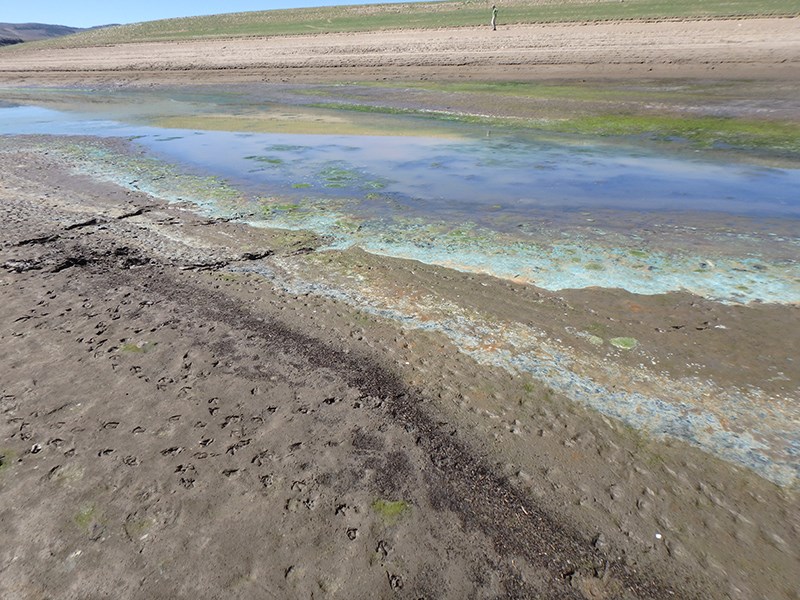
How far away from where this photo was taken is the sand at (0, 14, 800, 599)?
227 cm

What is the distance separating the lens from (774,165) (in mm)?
8789

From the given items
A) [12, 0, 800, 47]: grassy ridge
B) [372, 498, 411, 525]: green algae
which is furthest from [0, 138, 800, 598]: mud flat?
[12, 0, 800, 47]: grassy ridge

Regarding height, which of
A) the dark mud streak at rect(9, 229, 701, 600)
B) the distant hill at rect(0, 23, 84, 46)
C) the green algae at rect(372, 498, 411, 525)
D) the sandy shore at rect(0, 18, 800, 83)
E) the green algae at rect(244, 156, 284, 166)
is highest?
the green algae at rect(372, 498, 411, 525)

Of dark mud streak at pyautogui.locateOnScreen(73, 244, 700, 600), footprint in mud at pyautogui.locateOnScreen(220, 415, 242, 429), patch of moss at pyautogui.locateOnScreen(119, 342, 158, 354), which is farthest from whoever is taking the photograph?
patch of moss at pyautogui.locateOnScreen(119, 342, 158, 354)

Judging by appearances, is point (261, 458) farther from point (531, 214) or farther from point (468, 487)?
point (531, 214)

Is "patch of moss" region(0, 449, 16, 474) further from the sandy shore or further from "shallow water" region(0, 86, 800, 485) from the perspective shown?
the sandy shore

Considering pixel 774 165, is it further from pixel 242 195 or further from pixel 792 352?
pixel 242 195

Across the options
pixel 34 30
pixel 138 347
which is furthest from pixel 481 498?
pixel 34 30

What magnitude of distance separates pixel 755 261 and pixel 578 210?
2.09 m

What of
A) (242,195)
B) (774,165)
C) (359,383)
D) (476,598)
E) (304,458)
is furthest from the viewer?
(774,165)

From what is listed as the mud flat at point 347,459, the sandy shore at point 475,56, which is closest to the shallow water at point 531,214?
the mud flat at point 347,459

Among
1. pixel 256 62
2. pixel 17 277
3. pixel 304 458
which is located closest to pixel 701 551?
pixel 304 458

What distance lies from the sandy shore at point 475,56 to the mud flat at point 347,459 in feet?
59.6

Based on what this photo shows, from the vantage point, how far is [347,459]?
2852 millimetres
